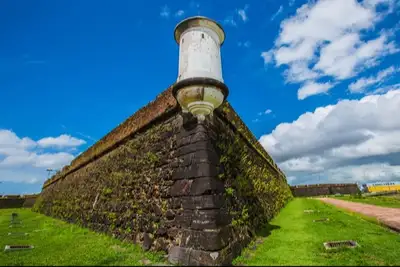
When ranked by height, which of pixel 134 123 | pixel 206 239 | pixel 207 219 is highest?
pixel 134 123

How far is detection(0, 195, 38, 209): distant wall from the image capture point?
Result: 27.3 meters

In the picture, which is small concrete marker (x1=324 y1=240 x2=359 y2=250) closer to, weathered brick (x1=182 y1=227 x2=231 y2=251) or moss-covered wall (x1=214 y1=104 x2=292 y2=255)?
moss-covered wall (x1=214 y1=104 x2=292 y2=255)

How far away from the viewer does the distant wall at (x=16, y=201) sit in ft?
89.5

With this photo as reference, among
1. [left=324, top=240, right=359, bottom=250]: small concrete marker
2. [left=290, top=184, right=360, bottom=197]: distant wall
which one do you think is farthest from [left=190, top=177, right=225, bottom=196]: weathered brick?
[left=290, top=184, right=360, bottom=197]: distant wall

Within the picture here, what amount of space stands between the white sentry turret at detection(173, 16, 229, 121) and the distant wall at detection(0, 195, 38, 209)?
31.5 m

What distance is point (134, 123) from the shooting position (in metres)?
6.94

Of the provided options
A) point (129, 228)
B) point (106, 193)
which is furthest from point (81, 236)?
point (129, 228)

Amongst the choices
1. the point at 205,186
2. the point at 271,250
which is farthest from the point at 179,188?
the point at 271,250

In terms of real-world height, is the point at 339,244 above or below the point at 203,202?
below

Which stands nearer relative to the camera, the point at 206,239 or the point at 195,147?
the point at 206,239

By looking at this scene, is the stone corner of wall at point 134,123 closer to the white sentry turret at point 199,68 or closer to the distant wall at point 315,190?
the white sentry turret at point 199,68

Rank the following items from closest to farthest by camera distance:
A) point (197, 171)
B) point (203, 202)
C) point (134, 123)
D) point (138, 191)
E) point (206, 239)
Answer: point (206, 239) < point (203, 202) < point (197, 171) < point (138, 191) < point (134, 123)

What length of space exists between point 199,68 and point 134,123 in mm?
3167

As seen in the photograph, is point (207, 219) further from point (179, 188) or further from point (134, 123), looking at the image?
point (134, 123)
